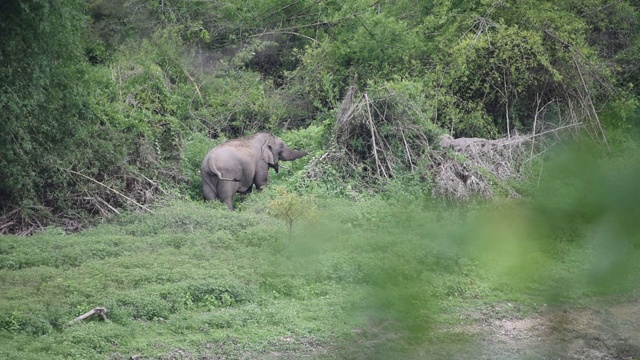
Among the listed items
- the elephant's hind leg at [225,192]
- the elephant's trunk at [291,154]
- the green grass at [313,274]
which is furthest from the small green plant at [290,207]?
the elephant's trunk at [291,154]

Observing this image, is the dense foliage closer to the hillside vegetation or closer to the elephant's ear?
the hillside vegetation

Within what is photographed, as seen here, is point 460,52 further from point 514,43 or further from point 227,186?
point 227,186

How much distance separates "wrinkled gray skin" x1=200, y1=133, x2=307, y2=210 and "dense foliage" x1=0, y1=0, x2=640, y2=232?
1.68ft

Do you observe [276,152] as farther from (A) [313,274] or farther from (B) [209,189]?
(A) [313,274]

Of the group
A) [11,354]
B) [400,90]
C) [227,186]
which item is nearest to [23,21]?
[227,186]

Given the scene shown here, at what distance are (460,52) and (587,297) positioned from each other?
13.2 metres

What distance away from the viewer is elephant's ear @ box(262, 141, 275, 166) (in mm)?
14086

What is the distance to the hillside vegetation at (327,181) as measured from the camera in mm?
2393

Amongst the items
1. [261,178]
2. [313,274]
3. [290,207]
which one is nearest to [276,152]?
[261,178]

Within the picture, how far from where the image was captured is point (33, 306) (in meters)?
8.35

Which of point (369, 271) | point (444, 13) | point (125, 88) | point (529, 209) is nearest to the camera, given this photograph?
point (529, 209)

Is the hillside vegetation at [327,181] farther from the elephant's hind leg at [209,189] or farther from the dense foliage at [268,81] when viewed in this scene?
the elephant's hind leg at [209,189]

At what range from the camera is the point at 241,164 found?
13578mm

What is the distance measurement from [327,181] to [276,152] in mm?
1452
